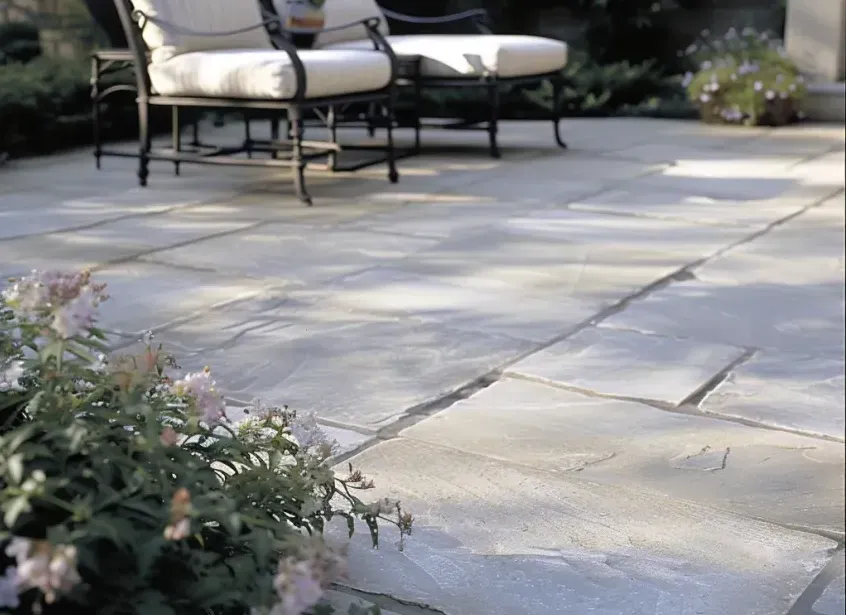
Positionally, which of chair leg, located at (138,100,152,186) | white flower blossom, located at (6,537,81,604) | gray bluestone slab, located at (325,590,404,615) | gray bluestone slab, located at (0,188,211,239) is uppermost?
white flower blossom, located at (6,537,81,604)

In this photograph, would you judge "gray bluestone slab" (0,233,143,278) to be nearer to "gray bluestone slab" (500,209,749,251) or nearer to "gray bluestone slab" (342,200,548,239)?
"gray bluestone slab" (342,200,548,239)

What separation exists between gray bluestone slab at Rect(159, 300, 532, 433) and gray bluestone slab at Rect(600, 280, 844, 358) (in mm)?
390

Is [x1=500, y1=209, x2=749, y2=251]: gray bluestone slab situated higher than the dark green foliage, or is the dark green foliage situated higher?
the dark green foliage

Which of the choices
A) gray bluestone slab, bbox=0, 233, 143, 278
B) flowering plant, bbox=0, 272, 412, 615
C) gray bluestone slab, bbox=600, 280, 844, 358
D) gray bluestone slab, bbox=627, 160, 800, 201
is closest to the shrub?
gray bluestone slab, bbox=0, 233, 143, 278

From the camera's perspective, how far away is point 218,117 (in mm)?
6555

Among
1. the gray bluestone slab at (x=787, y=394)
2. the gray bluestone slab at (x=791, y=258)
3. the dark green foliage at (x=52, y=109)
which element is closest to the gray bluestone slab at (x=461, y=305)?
the gray bluestone slab at (x=787, y=394)

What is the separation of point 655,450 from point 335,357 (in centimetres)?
70

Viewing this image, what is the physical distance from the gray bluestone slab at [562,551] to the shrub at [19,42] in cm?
530

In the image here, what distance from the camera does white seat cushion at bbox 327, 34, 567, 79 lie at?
5.03 meters

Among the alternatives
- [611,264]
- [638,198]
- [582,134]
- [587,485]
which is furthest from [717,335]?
[582,134]

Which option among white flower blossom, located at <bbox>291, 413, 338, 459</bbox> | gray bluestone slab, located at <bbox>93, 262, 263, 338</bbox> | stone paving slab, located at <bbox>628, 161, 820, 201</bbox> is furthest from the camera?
stone paving slab, located at <bbox>628, 161, 820, 201</bbox>

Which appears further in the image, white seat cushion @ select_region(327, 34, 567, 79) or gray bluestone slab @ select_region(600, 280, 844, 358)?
white seat cushion @ select_region(327, 34, 567, 79)

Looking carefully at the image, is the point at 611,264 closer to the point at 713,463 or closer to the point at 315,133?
the point at 713,463

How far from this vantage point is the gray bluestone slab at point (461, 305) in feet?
8.29
